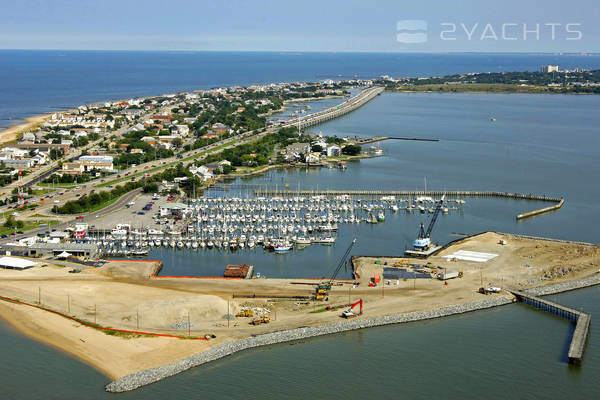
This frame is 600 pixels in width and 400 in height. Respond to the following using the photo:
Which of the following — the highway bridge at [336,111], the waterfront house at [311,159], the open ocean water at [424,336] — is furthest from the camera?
the highway bridge at [336,111]

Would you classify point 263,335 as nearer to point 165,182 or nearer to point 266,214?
point 266,214

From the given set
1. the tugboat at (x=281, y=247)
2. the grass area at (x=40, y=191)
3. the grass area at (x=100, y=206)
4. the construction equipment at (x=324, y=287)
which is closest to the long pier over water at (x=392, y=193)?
the grass area at (x=100, y=206)

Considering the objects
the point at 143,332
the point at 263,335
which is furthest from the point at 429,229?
the point at 143,332

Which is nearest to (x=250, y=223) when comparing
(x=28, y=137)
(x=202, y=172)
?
(x=202, y=172)

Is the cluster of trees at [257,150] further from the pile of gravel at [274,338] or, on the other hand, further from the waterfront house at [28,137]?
the pile of gravel at [274,338]

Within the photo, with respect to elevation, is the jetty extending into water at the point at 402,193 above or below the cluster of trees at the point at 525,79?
below

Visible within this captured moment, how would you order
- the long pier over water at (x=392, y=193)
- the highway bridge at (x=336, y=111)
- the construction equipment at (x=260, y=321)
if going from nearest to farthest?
the construction equipment at (x=260, y=321) → the long pier over water at (x=392, y=193) → the highway bridge at (x=336, y=111)

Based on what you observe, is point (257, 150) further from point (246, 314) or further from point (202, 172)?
point (246, 314)
